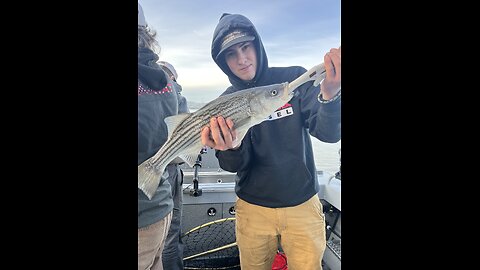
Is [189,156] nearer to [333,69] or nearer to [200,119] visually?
[200,119]

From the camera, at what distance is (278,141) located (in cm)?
88

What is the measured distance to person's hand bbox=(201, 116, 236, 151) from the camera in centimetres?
76

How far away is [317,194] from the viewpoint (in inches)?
37.1

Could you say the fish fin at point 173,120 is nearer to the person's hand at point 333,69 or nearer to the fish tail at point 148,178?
the fish tail at point 148,178

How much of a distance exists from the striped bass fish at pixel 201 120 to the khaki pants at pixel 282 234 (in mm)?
288

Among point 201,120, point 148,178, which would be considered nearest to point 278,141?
point 201,120

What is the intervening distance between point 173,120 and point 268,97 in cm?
25

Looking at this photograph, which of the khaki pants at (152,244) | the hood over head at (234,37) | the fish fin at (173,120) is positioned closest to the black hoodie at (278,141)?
the hood over head at (234,37)

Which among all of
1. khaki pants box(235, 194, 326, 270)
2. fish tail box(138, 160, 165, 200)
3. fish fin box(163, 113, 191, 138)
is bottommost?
khaki pants box(235, 194, 326, 270)

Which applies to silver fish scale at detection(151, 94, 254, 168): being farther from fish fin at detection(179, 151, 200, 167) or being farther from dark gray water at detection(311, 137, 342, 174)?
dark gray water at detection(311, 137, 342, 174)

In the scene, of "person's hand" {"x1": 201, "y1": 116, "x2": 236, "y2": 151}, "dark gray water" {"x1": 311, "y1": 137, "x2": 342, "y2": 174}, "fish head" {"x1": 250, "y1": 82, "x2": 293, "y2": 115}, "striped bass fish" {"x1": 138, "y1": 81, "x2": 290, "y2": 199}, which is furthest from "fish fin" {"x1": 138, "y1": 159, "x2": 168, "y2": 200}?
"dark gray water" {"x1": 311, "y1": 137, "x2": 342, "y2": 174}
